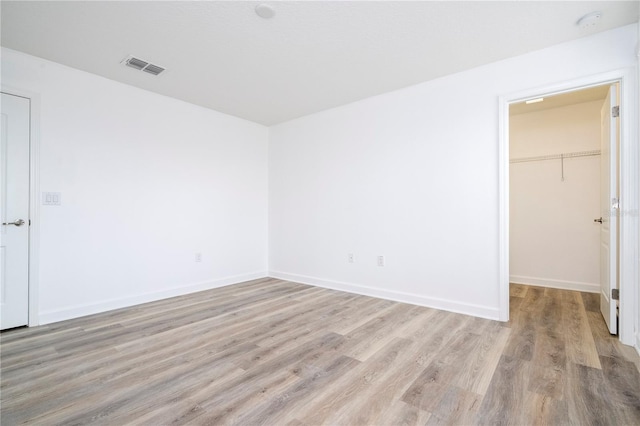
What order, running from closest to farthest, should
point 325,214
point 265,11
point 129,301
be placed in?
1. point 265,11
2. point 129,301
3. point 325,214

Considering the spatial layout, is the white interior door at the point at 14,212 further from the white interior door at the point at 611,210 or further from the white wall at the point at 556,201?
the white wall at the point at 556,201

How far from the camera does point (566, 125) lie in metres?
4.05

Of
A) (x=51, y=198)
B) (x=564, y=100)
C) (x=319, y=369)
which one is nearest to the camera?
(x=319, y=369)

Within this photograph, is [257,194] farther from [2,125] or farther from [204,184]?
[2,125]

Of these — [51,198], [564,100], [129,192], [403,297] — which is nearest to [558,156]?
[564,100]

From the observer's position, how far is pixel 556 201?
4105 millimetres

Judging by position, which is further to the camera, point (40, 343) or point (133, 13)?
point (40, 343)

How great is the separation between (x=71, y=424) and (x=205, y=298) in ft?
7.23

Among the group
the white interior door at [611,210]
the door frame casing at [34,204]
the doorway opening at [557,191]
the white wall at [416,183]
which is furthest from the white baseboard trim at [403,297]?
the door frame casing at [34,204]

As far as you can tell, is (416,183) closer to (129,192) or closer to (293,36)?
(293,36)

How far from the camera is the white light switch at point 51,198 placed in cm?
282

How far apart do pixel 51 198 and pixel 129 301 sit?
1311mm

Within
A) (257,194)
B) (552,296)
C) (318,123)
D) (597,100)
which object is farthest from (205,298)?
(597,100)

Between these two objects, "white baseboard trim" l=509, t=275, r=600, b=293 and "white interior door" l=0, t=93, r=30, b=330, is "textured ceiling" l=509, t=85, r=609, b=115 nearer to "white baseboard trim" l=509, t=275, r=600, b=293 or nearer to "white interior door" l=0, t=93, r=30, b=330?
"white baseboard trim" l=509, t=275, r=600, b=293
